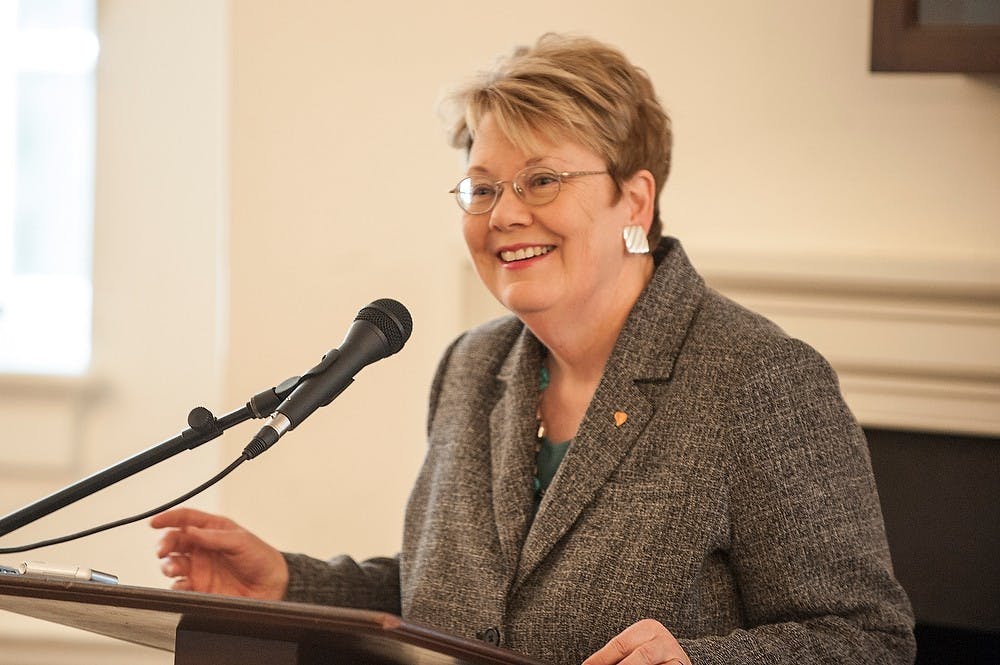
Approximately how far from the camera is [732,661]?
1344 millimetres

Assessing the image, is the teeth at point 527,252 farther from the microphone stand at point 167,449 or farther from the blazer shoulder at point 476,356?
the microphone stand at point 167,449

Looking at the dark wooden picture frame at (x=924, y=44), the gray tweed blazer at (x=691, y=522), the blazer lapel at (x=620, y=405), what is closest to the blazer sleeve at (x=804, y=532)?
the gray tweed blazer at (x=691, y=522)

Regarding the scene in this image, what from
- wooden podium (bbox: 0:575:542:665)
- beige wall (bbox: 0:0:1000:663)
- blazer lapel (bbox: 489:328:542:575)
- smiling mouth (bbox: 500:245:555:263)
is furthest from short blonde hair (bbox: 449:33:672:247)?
wooden podium (bbox: 0:575:542:665)

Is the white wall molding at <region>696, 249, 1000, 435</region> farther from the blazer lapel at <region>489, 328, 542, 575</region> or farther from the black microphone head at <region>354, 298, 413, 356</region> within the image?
the black microphone head at <region>354, 298, 413, 356</region>

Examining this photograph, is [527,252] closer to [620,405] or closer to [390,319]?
[620,405]

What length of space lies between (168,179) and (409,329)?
205 cm

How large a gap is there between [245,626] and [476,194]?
32.2 inches

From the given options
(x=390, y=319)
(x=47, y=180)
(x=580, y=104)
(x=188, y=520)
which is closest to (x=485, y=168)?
(x=580, y=104)

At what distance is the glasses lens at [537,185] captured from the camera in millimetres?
1571

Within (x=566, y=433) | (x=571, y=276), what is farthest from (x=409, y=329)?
(x=566, y=433)

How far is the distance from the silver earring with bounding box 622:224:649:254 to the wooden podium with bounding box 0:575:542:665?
2.39ft

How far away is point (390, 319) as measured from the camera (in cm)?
120

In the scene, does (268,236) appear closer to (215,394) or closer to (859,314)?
(215,394)

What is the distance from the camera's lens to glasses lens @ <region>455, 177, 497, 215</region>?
5.33ft
